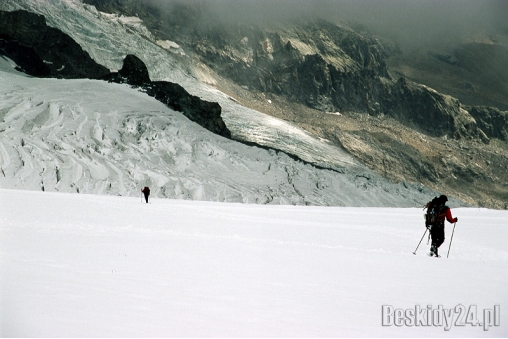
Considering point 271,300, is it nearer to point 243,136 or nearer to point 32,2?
point 243,136

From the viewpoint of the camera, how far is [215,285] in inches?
332

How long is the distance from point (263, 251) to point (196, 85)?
180293 mm

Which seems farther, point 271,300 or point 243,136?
point 243,136

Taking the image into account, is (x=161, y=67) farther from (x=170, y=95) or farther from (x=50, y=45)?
(x=170, y=95)

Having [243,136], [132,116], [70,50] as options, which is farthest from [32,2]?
[132,116]

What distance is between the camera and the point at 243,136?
144875 millimetres

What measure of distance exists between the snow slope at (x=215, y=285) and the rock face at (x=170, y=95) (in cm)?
8292

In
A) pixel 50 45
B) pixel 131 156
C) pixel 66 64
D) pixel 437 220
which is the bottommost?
pixel 437 220

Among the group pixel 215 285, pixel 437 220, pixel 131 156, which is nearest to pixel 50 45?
pixel 131 156

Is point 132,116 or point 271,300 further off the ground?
point 132,116

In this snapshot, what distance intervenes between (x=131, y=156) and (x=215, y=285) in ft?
201

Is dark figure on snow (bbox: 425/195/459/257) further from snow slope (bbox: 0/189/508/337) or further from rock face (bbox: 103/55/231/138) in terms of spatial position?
rock face (bbox: 103/55/231/138)

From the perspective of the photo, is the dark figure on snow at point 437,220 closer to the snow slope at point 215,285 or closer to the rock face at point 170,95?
the snow slope at point 215,285

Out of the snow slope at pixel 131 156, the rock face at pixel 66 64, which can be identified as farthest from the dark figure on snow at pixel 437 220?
the rock face at pixel 66 64
